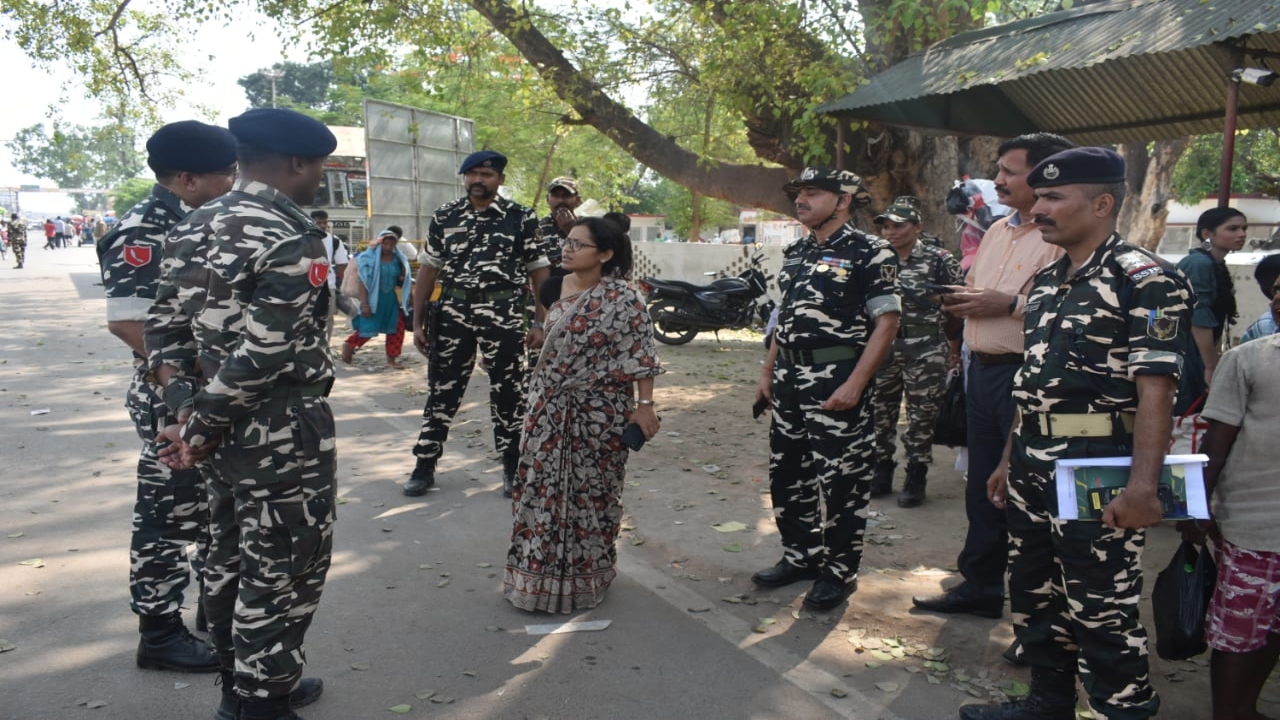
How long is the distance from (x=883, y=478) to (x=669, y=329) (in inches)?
319

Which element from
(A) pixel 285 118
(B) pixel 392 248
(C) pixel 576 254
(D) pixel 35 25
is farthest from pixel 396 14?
(A) pixel 285 118

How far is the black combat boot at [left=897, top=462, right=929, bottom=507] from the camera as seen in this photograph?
5.93 meters

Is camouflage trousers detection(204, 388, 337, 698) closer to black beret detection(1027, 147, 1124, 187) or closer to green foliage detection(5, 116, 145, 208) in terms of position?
black beret detection(1027, 147, 1124, 187)

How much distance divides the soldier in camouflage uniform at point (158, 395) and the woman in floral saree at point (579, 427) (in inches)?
53.5

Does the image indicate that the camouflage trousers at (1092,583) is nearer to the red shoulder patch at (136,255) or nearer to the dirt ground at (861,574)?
the dirt ground at (861,574)

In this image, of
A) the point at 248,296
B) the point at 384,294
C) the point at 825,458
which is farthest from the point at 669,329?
the point at 248,296

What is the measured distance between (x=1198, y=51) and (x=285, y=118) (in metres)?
6.23

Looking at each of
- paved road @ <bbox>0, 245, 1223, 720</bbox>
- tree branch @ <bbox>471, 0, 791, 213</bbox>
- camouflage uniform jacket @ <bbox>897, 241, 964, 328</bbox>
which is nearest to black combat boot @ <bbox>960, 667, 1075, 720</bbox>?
paved road @ <bbox>0, 245, 1223, 720</bbox>

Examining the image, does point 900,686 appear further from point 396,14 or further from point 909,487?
point 396,14

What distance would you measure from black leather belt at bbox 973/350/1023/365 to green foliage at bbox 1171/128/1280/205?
27.9 metres

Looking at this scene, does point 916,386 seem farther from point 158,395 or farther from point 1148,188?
point 1148,188

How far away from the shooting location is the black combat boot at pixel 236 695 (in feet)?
9.87

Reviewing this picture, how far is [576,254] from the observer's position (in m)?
4.08

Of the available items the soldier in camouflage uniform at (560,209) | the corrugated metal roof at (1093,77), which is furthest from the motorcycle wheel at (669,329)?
the soldier in camouflage uniform at (560,209)
